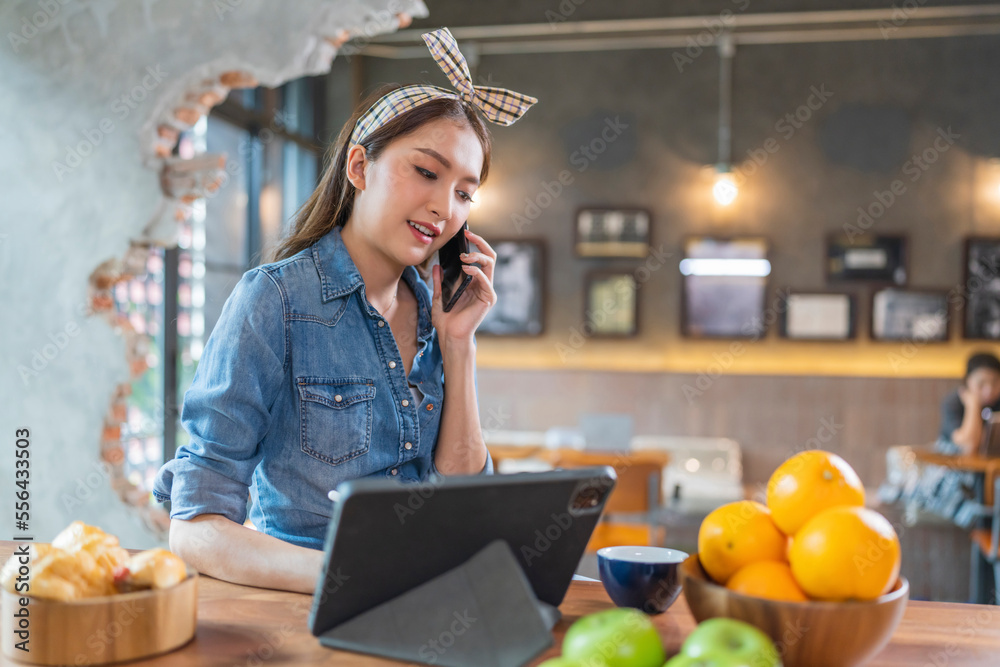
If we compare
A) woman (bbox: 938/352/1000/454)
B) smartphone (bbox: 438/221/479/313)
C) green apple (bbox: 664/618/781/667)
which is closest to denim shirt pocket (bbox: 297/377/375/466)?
smartphone (bbox: 438/221/479/313)

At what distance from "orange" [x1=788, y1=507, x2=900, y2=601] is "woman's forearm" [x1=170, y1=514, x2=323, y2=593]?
0.62m

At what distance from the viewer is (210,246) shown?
5.17m

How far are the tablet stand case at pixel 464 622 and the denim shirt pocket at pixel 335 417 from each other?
0.50 m

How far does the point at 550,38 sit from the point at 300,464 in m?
5.66

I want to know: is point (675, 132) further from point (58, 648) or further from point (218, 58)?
point (58, 648)

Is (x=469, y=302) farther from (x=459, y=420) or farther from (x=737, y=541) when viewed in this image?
(x=737, y=541)

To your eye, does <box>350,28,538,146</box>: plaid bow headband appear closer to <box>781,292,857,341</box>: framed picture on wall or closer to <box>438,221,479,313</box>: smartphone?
<box>438,221,479,313</box>: smartphone

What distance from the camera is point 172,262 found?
4.59 m

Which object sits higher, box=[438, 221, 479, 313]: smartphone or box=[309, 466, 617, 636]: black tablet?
box=[438, 221, 479, 313]: smartphone

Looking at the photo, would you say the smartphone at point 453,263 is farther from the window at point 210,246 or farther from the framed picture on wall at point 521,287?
the framed picture on wall at point 521,287

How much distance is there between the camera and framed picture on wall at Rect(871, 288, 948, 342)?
5.96 metres

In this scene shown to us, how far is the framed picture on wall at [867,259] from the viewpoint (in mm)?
5988

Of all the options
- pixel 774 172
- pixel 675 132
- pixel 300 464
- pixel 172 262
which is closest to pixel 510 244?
pixel 675 132

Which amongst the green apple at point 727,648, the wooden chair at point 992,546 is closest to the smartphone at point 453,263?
the green apple at point 727,648
